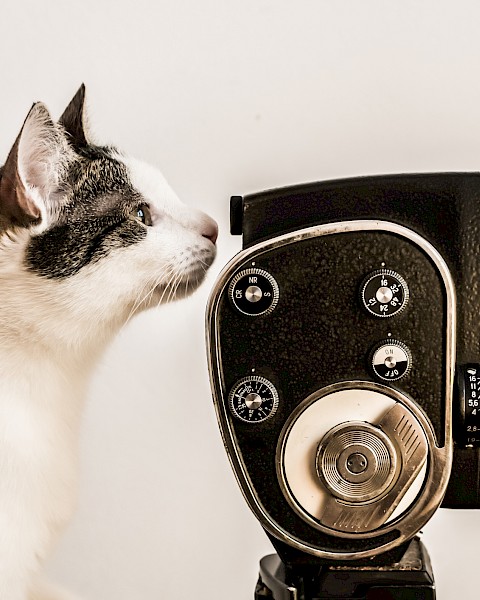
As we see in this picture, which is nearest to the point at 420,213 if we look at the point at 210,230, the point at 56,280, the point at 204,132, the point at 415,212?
the point at 415,212

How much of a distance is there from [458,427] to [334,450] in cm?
10

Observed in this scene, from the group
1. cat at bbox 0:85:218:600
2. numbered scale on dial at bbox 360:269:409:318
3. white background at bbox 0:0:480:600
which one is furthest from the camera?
white background at bbox 0:0:480:600

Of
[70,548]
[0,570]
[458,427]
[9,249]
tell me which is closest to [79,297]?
[9,249]

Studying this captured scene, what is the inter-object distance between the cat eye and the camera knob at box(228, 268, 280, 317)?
205mm

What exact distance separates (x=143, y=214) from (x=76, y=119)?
14cm

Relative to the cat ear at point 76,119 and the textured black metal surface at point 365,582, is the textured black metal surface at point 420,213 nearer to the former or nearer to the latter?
the textured black metal surface at point 365,582

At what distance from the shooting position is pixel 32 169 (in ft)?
2.42

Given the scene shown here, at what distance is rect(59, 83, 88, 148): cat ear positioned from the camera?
819 millimetres

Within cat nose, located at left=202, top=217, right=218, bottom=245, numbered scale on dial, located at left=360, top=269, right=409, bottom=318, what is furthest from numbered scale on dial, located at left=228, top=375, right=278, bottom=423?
cat nose, located at left=202, top=217, right=218, bottom=245

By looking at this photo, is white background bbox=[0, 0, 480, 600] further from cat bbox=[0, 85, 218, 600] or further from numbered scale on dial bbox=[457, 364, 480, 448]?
numbered scale on dial bbox=[457, 364, 480, 448]

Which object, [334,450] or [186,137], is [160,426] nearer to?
[186,137]

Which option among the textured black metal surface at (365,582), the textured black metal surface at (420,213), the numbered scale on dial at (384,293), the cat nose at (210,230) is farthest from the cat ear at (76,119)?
the textured black metal surface at (365,582)

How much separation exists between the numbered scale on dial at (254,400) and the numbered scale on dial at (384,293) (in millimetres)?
101

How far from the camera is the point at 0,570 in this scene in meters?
0.73
